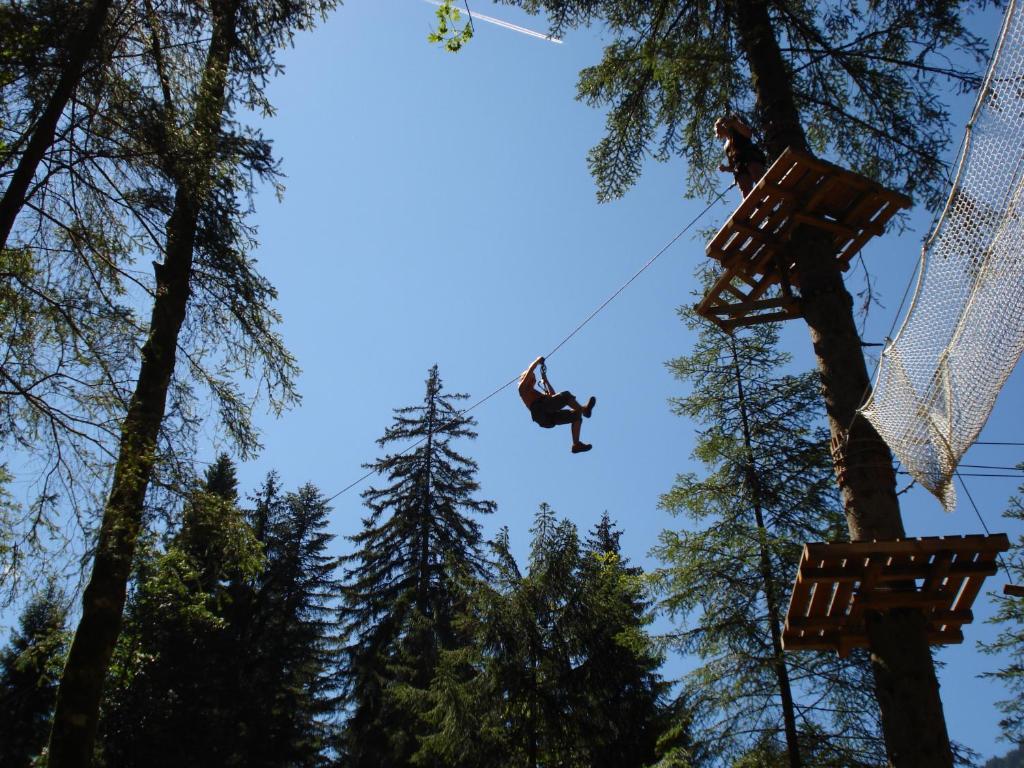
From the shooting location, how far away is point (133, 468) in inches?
247

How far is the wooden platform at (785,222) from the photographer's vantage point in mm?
6145

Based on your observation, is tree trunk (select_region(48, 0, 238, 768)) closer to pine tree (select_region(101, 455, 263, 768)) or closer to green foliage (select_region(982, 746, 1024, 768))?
pine tree (select_region(101, 455, 263, 768))

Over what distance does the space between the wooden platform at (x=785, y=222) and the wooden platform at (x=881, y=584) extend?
2.65 meters

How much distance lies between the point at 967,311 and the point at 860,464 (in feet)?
4.60

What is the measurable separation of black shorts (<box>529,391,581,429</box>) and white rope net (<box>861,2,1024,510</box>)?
445 cm

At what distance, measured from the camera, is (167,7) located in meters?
8.07

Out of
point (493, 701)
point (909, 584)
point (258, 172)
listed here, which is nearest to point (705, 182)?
point (258, 172)

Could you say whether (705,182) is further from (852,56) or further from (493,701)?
(493,701)

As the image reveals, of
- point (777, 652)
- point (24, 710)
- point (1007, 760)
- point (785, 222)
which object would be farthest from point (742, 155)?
point (1007, 760)

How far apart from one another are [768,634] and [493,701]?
4447mm

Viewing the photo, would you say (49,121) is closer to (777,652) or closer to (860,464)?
(860,464)

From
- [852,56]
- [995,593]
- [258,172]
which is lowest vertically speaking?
[995,593]

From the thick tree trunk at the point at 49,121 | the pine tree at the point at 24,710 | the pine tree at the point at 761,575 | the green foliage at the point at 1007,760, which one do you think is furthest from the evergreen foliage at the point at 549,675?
the green foliage at the point at 1007,760

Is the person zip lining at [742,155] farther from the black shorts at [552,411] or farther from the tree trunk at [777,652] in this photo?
the tree trunk at [777,652]
